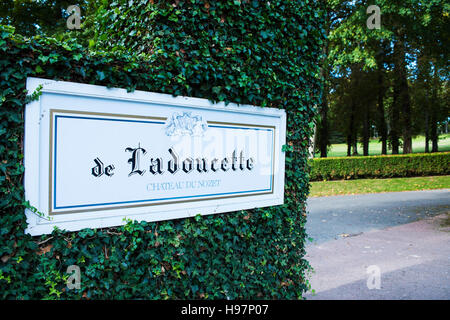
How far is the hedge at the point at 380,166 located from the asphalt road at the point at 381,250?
6.88 metres

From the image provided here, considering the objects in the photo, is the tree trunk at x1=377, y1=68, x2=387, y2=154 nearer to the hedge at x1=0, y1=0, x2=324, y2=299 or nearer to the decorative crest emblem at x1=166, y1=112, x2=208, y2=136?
the hedge at x1=0, y1=0, x2=324, y2=299

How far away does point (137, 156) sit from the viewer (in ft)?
7.43

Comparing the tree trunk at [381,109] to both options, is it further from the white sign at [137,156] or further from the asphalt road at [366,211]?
the white sign at [137,156]

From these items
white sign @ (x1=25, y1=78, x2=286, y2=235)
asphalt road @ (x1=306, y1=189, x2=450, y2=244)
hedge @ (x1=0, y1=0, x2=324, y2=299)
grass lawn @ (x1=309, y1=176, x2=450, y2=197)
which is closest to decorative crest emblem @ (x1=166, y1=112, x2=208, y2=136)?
white sign @ (x1=25, y1=78, x2=286, y2=235)

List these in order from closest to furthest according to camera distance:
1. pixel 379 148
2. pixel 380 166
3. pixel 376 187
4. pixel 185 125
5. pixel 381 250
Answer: pixel 185 125, pixel 381 250, pixel 376 187, pixel 380 166, pixel 379 148

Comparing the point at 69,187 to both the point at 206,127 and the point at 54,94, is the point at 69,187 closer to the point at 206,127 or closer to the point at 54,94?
the point at 54,94

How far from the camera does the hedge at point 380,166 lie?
1622 cm

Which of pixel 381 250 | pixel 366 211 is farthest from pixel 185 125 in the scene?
pixel 366 211

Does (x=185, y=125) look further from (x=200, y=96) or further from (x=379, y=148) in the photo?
(x=379, y=148)

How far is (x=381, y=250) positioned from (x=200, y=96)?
14.1 feet

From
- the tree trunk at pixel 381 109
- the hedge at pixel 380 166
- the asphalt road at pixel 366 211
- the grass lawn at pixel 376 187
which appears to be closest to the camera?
the asphalt road at pixel 366 211

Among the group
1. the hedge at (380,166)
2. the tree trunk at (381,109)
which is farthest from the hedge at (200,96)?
the tree trunk at (381,109)
